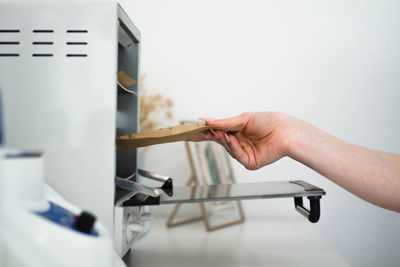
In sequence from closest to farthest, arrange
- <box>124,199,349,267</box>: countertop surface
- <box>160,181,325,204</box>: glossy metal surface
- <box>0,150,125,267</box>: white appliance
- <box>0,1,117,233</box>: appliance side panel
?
<box>0,150,125,267</box>: white appliance → <box>0,1,117,233</box>: appliance side panel → <box>160,181,325,204</box>: glossy metal surface → <box>124,199,349,267</box>: countertop surface

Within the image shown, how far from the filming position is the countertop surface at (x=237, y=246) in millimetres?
847

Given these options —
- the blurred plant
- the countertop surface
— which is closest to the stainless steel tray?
the countertop surface


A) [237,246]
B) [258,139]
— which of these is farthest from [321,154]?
[237,246]

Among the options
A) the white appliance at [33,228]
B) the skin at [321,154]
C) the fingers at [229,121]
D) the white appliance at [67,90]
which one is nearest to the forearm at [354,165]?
the skin at [321,154]

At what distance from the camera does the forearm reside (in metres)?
0.79

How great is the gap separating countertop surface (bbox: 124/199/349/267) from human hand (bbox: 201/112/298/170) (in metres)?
0.26

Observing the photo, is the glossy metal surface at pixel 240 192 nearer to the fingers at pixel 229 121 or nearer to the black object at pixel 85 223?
the fingers at pixel 229 121

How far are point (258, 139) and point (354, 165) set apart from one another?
29 cm

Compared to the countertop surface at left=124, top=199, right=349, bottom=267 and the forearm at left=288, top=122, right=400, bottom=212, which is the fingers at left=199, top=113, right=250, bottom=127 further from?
the countertop surface at left=124, top=199, right=349, bottom=267

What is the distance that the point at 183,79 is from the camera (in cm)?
144

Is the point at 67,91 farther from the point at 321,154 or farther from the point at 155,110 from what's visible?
the point at 155,110

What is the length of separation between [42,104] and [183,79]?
0.87 m

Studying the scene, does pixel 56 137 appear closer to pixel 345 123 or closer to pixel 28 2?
pixel 28 2

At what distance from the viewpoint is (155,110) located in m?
1.45
